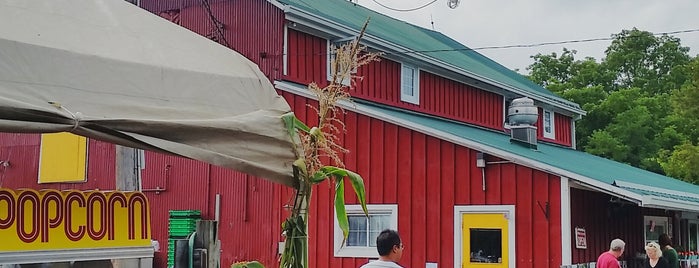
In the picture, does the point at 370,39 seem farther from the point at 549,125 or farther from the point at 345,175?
the point at 345,175

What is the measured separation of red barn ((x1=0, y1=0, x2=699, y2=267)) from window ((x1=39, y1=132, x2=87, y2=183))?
0.18 m

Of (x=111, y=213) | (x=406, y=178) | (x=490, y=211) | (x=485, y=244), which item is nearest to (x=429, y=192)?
(x=406, y=178)

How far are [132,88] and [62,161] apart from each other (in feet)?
50.7

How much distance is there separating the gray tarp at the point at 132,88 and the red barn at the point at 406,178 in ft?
18.0

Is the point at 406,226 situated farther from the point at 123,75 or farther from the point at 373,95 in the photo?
the point at 123,75

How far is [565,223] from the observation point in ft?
35.8

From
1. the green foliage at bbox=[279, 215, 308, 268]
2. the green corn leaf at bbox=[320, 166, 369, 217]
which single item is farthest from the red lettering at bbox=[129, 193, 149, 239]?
the green corn leaf at bbox=[320, 166, 369, 217]

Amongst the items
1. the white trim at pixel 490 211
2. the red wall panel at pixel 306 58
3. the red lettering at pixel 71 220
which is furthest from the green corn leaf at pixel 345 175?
the red wall panel at pixel 306 58

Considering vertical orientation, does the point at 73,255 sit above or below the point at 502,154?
below

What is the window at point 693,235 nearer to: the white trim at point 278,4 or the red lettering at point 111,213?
the white trim at point 278,4

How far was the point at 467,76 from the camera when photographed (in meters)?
18.8

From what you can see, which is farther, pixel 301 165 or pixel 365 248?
pixel 365 248

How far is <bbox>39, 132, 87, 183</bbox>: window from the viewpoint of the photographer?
54.1 feet

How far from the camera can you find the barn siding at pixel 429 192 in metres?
11.2
